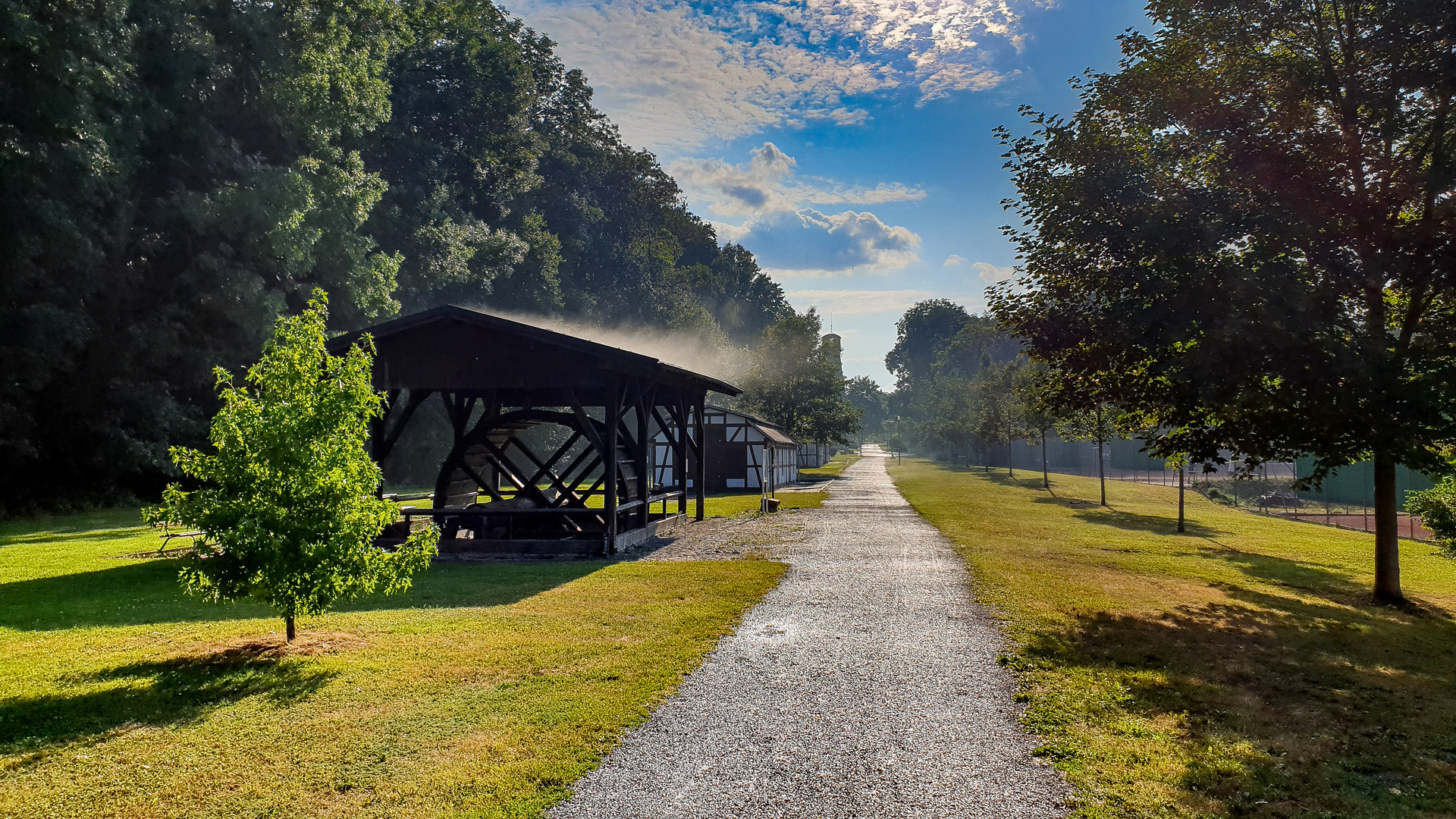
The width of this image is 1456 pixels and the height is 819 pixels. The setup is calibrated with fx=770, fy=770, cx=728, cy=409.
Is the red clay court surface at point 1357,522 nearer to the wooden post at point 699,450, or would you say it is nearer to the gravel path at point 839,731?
the wooden post at point 699,450

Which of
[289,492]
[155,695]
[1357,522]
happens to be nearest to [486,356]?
[289,492]

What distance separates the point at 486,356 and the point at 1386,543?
16052 millimetres

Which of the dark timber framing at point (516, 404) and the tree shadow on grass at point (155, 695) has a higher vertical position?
the dark timber framing at point (516, 404)

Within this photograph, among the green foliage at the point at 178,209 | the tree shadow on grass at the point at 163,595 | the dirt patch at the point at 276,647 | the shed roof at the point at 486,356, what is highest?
the green foliage at the point at 178,209

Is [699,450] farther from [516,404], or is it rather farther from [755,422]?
[755,422]

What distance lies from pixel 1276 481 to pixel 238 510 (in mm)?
53310

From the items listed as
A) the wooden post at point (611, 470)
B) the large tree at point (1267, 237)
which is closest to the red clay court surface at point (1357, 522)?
the large tree at point (1267, 237)

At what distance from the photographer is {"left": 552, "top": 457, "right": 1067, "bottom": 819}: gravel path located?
4.68 m

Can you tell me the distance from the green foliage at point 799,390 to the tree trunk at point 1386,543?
39.4 meters

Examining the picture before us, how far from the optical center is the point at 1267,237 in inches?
395

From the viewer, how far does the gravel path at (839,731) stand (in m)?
4.68

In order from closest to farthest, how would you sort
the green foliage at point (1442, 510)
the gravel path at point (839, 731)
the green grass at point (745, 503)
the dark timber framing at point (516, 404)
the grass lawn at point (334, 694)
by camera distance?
1. the gravel path at point (839, 731)
2. the grass lawn at point (334, 694)
3. the green foliage at point (1442, 510)
4. the dark timber framing at point (516, 404)
5. the green grass at point (745, 503)

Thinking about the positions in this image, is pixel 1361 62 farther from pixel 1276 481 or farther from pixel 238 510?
pixel 1276 481

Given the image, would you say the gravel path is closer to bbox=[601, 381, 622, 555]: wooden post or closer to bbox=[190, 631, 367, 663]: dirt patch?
bbox=[190, 631, 367, 663]: dirt patch
